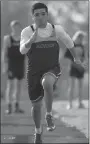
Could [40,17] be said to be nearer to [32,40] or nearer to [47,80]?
[32,40]

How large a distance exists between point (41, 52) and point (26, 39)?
0.93ft

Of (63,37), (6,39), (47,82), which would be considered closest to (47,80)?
(47,82)

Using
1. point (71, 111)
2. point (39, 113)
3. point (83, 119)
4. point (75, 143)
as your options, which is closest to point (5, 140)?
point (75, 143)

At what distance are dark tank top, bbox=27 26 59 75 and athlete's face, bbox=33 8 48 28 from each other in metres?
0.14

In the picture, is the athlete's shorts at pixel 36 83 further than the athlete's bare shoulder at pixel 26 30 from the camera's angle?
No

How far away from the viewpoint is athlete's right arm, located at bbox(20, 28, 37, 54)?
4.15 metres

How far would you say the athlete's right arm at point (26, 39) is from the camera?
13.6 feet

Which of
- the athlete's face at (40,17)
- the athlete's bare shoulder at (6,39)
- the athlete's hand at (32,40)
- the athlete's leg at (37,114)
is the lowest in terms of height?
the athlete's leg at (37,114)

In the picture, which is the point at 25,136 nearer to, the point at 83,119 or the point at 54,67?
the point at 83,119

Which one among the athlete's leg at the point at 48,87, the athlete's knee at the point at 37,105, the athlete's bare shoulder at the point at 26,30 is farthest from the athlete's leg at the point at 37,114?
the athlete's bare shoulder at the point at 26,30

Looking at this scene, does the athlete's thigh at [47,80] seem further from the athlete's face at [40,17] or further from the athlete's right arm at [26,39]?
the athlete's face at [40,17]

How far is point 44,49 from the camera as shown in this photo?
4098 millimetres

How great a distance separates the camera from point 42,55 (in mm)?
4105

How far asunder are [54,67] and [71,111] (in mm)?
11823
